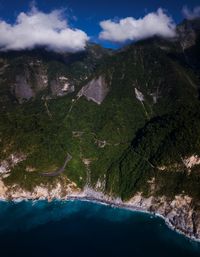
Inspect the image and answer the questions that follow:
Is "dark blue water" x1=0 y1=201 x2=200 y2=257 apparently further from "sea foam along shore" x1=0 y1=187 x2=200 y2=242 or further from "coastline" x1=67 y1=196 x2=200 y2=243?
"sea foam along shore" x1=0 y1=187 x2=200 y2=242

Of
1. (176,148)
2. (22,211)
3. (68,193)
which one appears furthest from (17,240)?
(176,148)

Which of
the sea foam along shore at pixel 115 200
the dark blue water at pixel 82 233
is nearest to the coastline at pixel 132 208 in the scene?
the sea foam along shore at pixel 115 200

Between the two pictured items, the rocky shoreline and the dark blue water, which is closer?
the dark blue water

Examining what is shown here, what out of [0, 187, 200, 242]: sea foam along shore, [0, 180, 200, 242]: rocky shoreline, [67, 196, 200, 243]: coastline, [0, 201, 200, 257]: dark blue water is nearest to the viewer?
[0, 201, 200, 257]: dark blue water

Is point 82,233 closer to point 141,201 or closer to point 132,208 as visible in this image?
point 132,208

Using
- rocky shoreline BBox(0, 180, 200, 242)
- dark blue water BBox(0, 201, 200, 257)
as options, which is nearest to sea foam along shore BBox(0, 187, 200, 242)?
rocky shoreline BBox(0, 180, 200, 242)

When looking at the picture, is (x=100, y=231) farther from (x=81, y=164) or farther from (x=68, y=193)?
(x=81, y=164)
